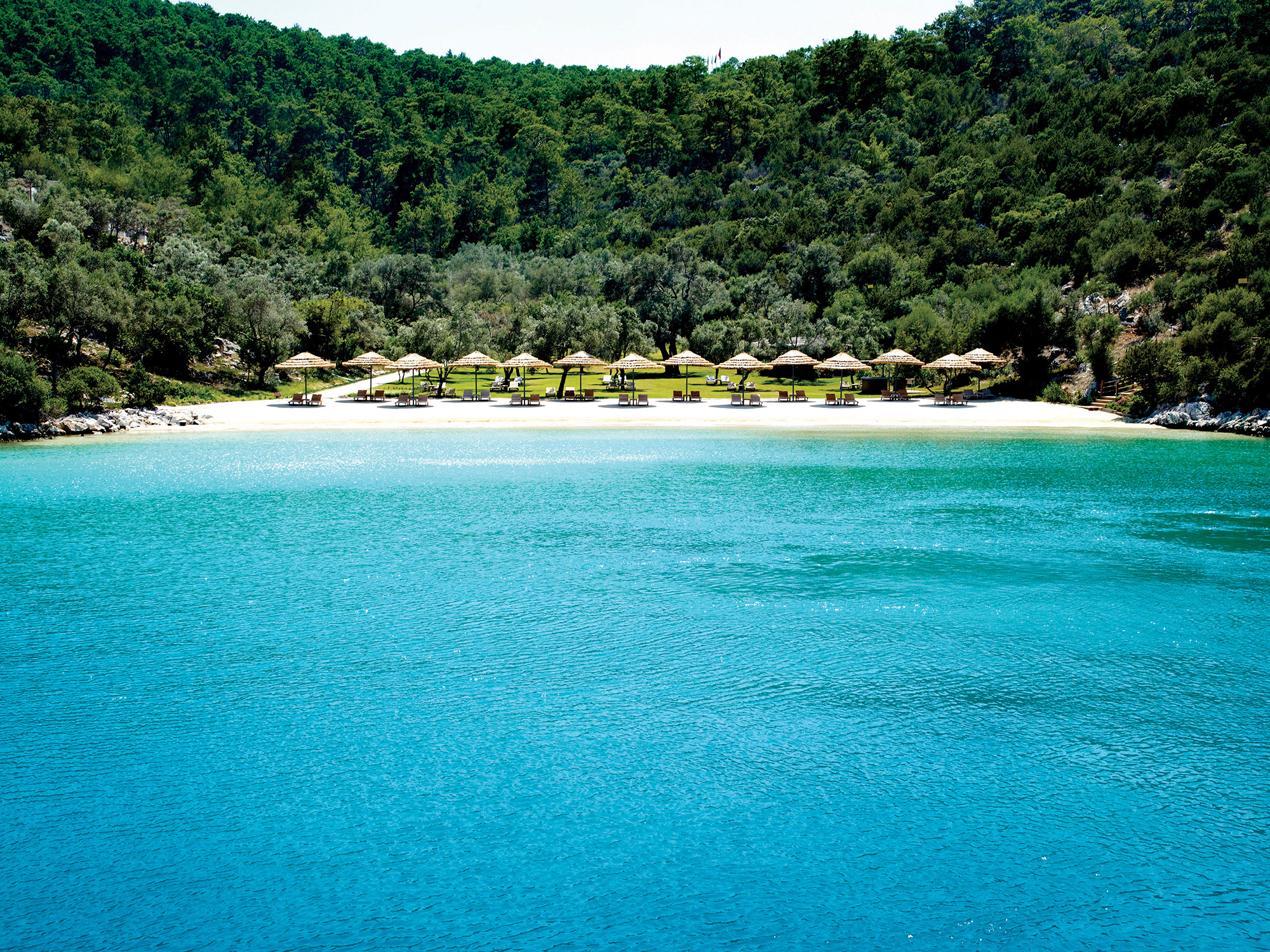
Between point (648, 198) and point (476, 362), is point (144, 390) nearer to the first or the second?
point (476, 362)

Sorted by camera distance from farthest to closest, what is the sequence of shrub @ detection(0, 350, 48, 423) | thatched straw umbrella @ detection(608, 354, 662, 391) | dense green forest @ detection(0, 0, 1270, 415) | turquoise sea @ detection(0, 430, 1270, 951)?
dense green forest @ detection(0, 0, 1270, 415) < thatched straw umbrella @ detection(608, 354, 662, 391) < shrub @ detection(0, 350, 48, 423) < turquoise sea @ detection(0, 430, 1270, 951)

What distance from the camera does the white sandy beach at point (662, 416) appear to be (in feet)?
129

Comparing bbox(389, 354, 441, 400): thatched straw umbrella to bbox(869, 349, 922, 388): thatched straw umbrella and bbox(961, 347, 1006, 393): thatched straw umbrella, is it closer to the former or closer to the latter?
bbox(869, 349, 922, 388): thatched straw umbrella

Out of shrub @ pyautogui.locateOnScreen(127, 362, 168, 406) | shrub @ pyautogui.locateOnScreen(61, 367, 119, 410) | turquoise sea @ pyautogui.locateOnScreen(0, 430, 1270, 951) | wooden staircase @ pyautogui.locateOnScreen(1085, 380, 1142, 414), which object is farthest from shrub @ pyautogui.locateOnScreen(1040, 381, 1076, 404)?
shrub @ pyautogui.locateOnScreen(61, 367, 119, 410)

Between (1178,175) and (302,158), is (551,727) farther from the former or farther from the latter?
(302,158)

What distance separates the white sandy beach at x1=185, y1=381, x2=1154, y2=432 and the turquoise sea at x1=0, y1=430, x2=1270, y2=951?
63.7 feet

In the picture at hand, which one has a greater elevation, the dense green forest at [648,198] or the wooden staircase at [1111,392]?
the dense green forest at [648,198]

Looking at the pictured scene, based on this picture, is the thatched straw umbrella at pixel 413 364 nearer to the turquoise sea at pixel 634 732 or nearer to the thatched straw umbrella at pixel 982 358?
the thatched straw umbrella at pixel 982 358

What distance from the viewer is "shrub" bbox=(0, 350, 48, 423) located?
110 feet

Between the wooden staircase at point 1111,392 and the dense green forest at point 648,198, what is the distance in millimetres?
1274

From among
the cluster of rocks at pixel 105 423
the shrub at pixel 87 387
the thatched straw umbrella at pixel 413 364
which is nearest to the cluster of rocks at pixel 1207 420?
the thatched straw umbrella at pixel 413 364

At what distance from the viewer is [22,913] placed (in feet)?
21.1

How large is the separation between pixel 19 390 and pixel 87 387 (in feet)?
12.4

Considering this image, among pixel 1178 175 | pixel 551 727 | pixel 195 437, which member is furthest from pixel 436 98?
pixel 551 727
